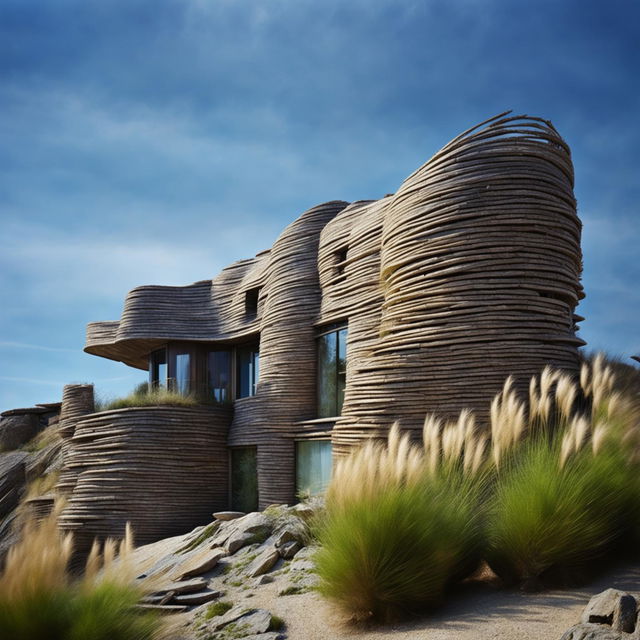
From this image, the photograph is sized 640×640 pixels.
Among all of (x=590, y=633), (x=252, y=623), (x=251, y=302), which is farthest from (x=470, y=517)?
(x=251, y=302)

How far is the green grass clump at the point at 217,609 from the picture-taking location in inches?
220

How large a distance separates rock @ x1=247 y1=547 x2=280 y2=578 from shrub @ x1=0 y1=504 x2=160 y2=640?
1.92m

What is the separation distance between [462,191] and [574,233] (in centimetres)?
156

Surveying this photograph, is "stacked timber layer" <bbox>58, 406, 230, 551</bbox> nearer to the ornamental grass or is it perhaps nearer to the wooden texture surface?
the wooden texture surface

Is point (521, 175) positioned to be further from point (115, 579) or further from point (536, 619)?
point (115, 579)

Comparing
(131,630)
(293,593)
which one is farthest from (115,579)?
(293,593)

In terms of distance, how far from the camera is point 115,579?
450 cm

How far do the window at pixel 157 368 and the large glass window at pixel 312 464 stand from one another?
608 cm

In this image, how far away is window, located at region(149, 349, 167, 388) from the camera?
17812 millimetres

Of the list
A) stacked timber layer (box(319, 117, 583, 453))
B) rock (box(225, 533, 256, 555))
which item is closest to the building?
stacked timber layer (box(319, 117, 583, 453))

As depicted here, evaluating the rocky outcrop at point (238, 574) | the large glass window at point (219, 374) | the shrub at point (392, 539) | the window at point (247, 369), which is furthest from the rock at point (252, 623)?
the large glass window at point (219, 374)

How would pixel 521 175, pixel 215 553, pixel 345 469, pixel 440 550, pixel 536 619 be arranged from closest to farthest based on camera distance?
pixel 536 619
pixel 440 550
pixel 345 469
pixel 215 553
pixel 521 175

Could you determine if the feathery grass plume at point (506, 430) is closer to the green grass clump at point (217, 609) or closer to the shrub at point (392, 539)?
the shrub at point (392, 539)

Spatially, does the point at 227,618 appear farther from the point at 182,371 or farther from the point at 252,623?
the point at 182,371
